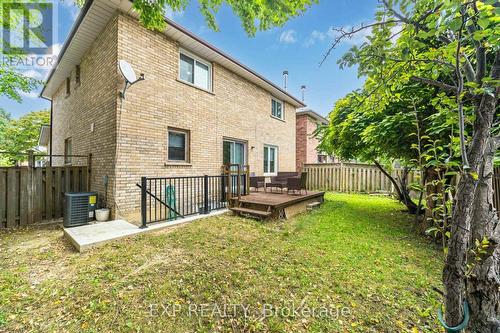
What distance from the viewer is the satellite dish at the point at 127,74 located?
5280 millimetres

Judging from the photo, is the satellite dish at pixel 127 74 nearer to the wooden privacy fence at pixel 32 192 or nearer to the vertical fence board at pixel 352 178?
the wooden privacy fence at pixel 32 192

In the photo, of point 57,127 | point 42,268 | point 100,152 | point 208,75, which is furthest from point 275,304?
point 57,127

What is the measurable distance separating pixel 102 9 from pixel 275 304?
7775mm

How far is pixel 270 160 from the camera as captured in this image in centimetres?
1194

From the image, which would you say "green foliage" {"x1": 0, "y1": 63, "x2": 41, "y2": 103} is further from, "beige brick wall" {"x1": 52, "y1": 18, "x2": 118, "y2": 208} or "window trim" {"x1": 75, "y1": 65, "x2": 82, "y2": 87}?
"window trim" {"x1": 75, "y1": 65, "x2": 82, "y2": 87}

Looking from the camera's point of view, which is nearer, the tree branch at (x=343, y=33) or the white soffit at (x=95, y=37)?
the tree branch at (x=343, y=33)

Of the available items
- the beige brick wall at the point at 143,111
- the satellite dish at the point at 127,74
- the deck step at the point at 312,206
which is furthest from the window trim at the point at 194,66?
the deck step at the point at 312,206

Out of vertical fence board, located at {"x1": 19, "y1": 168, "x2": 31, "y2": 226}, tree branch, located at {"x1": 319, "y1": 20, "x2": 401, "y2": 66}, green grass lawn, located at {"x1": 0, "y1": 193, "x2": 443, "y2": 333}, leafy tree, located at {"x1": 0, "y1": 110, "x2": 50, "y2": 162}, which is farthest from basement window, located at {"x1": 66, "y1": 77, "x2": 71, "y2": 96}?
leafy tree, located at {"x1": 0, "y1": 110, "x2": 50, "y2": 162}

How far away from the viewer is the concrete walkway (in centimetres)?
392

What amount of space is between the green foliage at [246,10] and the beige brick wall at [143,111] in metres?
2.45

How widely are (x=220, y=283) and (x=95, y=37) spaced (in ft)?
26.9

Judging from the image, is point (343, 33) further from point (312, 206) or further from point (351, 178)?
point (351, 178)

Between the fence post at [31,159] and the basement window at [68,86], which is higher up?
the basement window at [68,86]

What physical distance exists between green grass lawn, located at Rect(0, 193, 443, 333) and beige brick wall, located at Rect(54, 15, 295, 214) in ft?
7.51
